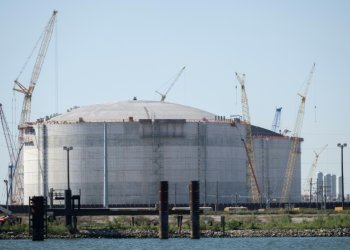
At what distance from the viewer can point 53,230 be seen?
132 m

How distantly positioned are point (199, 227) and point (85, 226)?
24323mm

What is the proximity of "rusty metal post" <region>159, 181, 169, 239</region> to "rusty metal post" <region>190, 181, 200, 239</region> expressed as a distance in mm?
2548

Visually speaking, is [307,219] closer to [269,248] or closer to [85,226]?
[85,226]

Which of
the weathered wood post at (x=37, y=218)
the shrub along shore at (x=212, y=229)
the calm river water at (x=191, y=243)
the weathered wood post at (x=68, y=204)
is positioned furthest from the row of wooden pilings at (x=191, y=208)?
the weathered wood post at (x=68, y=204)

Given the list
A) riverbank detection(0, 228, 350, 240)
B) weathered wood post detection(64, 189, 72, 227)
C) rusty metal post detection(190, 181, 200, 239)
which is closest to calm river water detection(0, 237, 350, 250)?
rusty metal post detection(190, 181, 200, 239)

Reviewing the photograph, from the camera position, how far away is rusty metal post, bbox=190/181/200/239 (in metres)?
120

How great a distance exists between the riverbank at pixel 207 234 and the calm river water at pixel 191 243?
3667mm

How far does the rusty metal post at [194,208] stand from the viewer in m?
120

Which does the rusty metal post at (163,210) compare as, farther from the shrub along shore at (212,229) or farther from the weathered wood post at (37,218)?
the weathered wood post at (37,218)

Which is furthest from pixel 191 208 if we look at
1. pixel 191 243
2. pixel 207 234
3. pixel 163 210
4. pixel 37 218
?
pixel 37 218

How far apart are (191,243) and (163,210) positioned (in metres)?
7.18

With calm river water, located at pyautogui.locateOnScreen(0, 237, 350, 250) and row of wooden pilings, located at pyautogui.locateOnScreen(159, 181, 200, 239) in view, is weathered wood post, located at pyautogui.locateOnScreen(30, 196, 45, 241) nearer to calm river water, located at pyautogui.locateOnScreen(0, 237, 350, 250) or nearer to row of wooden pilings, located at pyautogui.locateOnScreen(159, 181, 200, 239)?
calm river water, located at pyautogui.locateOnScreen(0, 237, 350, 250)

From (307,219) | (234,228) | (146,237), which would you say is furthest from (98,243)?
(307,219)

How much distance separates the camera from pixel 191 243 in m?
115
